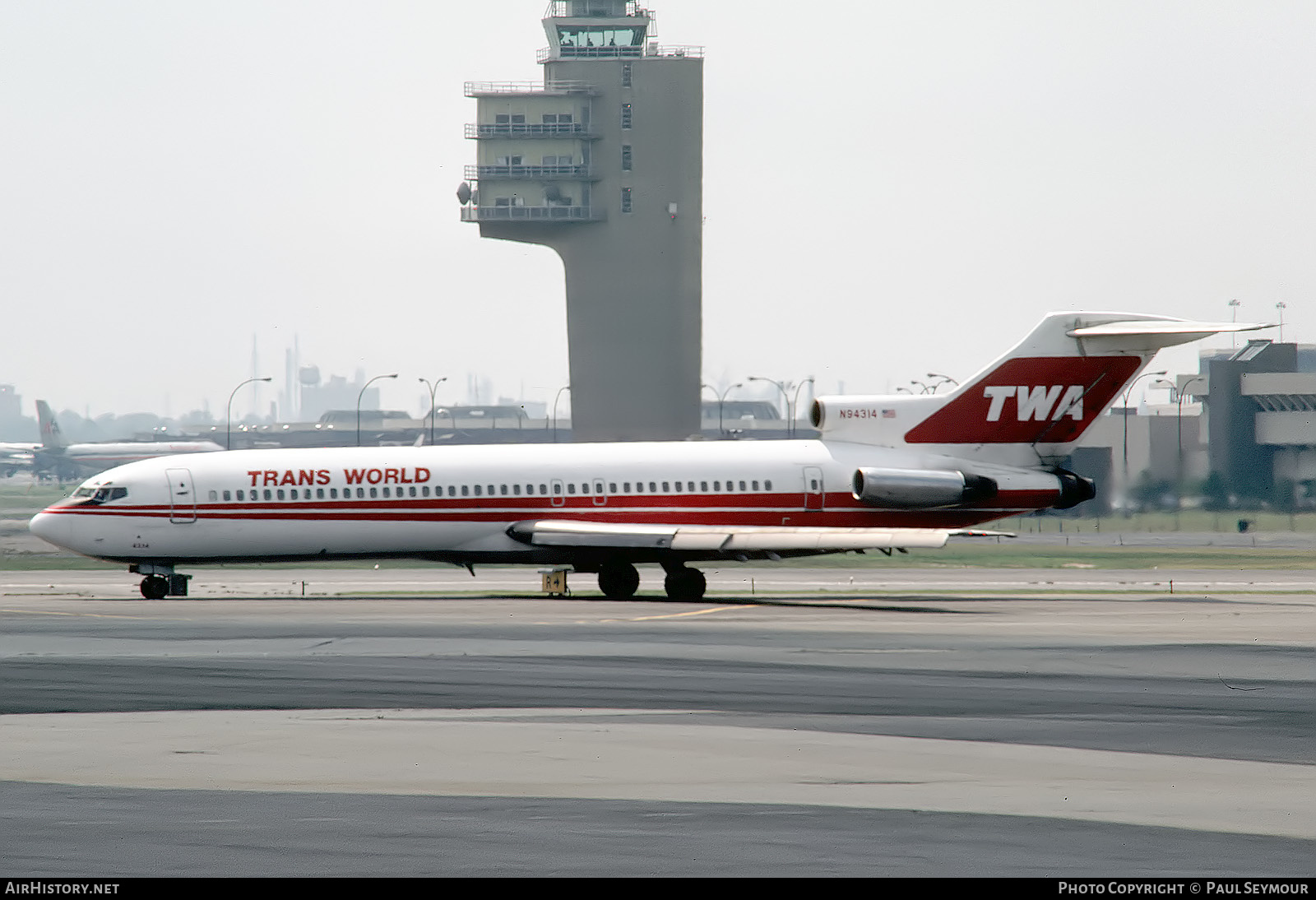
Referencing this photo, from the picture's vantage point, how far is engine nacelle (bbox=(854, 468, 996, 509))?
126 feet

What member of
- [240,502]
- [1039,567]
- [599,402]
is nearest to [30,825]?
[240,502]

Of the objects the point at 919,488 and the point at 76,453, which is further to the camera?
the point at 76,453

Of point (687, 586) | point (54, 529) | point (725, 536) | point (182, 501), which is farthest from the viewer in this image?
point (687, 586)

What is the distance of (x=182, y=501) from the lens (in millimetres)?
38125

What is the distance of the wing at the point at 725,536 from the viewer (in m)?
35.1

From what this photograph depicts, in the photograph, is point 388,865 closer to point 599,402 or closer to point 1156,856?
point 1156,856

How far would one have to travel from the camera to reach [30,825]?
37.8 ft

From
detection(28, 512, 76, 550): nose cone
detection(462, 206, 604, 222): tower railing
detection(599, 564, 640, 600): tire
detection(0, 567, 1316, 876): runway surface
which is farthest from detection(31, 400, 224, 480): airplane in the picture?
detection(0, 567, 1316, 876): runway surface

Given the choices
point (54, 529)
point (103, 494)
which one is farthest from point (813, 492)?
point (54, 529)

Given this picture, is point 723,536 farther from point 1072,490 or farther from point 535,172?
point 535,172

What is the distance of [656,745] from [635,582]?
79.9ft

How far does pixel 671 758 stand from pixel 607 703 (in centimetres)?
385

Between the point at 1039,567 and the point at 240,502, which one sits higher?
the point at 240,502

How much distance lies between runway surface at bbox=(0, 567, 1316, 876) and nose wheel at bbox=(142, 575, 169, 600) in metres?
7.00
